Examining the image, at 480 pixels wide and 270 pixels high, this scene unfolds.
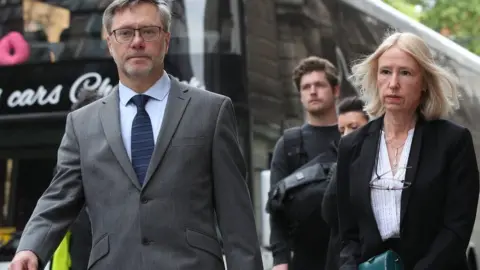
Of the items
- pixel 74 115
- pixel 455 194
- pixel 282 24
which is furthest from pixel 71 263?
pixel 282 24

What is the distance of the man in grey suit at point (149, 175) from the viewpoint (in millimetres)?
4230

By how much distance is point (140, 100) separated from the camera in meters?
4.39

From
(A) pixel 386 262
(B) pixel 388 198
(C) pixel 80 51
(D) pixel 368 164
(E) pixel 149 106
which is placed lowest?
(A) pixel 386 262

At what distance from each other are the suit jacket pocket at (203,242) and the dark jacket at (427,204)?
0.67m

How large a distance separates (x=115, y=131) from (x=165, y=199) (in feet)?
1.06

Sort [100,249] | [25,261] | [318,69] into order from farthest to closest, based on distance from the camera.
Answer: [318,69] < [100,249] < [25,261]

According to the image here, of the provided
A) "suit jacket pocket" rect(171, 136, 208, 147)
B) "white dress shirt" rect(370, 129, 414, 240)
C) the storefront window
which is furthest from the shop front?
"suit jacket pocket" rect(171, 136, 208, 147)

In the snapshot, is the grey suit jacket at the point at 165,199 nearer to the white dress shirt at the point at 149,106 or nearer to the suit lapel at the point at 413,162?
the white dress shirt at the point at 149,106

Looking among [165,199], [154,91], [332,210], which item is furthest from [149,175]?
[332,210]

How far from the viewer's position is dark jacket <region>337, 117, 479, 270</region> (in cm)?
457

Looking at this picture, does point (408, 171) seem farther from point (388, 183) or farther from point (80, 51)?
point (80, 51)

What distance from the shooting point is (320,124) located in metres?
6.88

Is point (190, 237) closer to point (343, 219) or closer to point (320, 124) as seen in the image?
point (343, 219)

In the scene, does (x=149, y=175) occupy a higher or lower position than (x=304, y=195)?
higher
